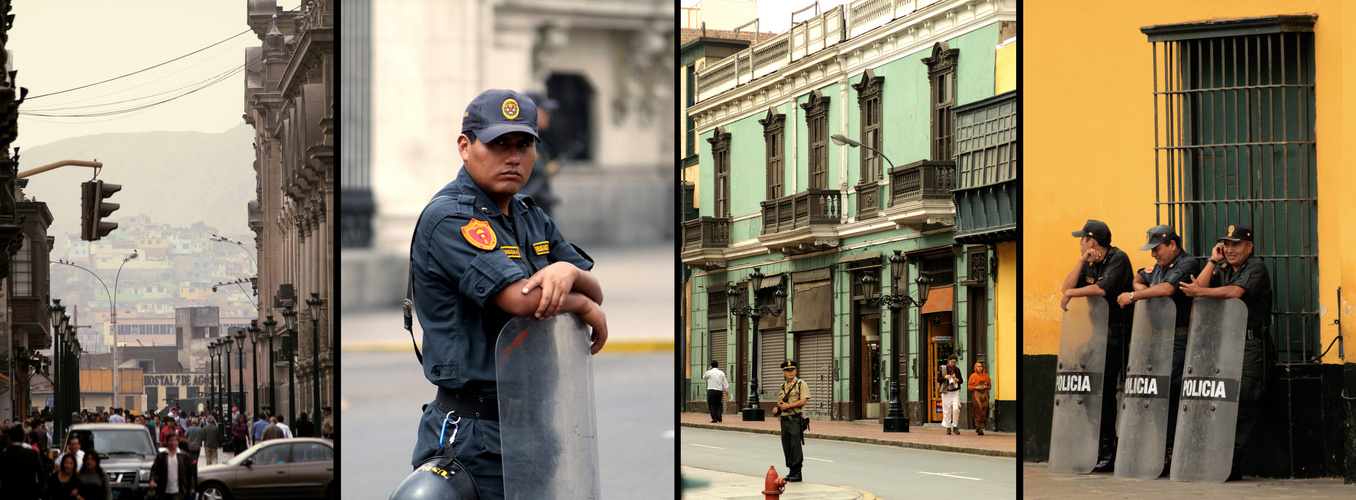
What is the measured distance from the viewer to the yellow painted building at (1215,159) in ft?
41.8

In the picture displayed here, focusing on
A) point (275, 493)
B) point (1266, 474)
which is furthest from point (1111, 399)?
point (275, 493)

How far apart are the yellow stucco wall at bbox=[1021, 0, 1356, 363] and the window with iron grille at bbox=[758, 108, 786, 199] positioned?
3738 millimetres

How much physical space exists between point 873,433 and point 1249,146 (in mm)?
5651

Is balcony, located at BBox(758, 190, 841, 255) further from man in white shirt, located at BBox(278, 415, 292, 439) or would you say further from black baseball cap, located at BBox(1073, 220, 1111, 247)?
black baseball cap, located at BBox(1073, 220, 1111, 247)

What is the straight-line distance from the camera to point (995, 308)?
10.0 meters

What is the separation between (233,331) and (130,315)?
705 mm

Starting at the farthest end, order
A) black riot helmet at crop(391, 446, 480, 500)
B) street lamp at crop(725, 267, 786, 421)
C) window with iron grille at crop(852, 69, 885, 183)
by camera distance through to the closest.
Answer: street lamp at crop(725, 267, 786, 421), window with iron grille at crop(852, 69, 885, 183), black riot helmet at crop(391, 446, 480, 500)

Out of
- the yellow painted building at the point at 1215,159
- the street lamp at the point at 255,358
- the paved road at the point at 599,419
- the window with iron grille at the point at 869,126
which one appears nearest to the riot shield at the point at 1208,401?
the yellow painted building at the point at 1215,159

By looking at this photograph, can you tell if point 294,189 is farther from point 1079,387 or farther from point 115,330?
point 1079,387

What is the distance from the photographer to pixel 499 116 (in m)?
3.47

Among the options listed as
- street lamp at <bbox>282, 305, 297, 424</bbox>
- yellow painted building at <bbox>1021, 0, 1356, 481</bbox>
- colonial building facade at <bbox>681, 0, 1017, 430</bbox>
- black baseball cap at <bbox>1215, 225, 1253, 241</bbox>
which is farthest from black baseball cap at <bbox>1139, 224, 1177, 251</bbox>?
street lamp at <bbox>282, 305, 297, 424</bbox>

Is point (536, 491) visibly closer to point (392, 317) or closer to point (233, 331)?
point (392, 317)

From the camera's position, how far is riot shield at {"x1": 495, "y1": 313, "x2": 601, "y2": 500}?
321 cm

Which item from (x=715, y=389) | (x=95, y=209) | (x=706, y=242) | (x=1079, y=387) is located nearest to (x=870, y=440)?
(x=715, y=389)
